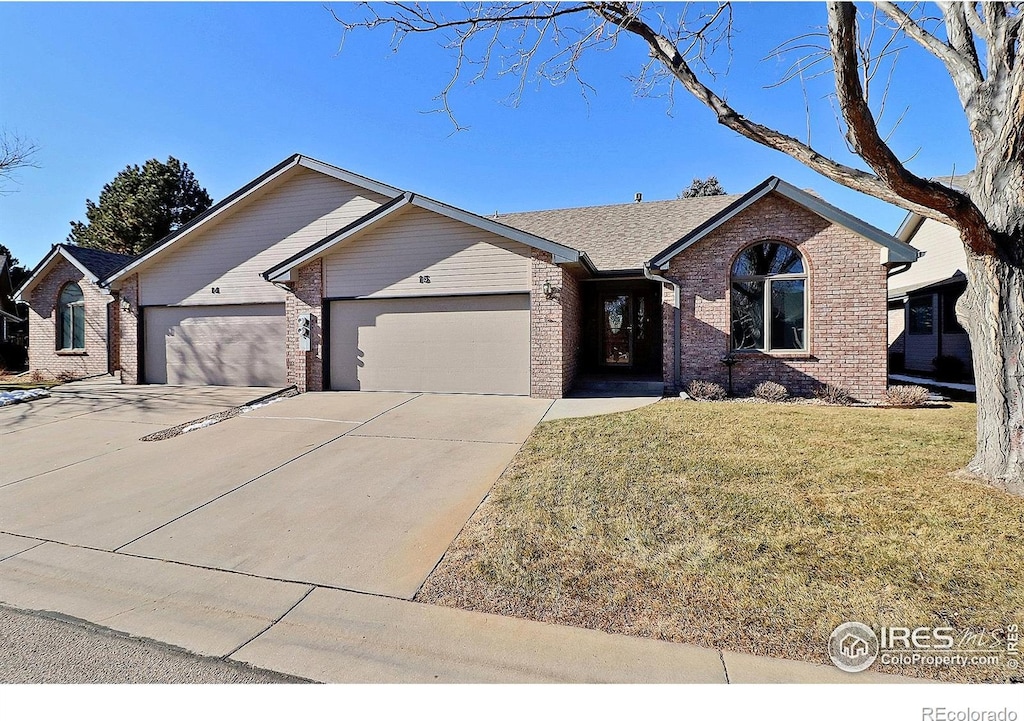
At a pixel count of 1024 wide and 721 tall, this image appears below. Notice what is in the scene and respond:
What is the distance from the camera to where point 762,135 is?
5.03 meters

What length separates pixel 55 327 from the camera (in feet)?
52.9

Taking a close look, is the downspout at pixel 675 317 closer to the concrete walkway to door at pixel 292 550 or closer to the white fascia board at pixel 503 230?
the white fascia board at pixel 503 230

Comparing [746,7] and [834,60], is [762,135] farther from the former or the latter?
[746,7]

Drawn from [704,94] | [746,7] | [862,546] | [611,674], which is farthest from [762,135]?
[611,674]

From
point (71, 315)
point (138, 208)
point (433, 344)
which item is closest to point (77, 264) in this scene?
point (71, 315)

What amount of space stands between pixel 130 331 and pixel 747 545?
52.9 feet

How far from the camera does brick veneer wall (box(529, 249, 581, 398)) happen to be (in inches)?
384

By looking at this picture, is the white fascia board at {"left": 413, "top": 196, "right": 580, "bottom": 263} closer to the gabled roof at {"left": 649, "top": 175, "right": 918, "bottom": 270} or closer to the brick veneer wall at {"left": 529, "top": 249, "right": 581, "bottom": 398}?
the brick veneer wall at {"left": 529, "top": 249, "right": 581, "bottom": 398}

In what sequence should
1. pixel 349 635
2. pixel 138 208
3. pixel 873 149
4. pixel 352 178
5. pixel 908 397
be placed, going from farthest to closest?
pixel 138 208
pixel 352 178
pixel 908 397
pixel 873 149
pixel 349 635

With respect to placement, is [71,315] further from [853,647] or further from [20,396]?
[853,647]

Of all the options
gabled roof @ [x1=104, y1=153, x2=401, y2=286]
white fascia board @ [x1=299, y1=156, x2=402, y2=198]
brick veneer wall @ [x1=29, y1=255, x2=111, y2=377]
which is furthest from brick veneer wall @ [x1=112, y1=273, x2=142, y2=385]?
white fascia board @ [x1=299, y1=156, x2=402, y2=198]

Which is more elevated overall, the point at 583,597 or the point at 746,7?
the point at 746,7

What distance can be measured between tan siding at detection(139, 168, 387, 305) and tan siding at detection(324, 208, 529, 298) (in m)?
2.24

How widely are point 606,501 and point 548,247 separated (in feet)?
20.8
